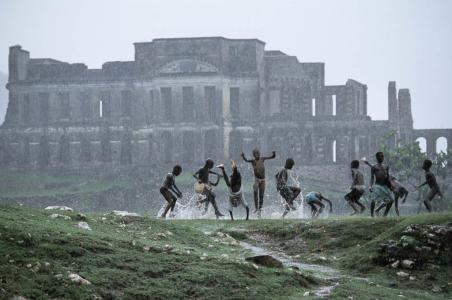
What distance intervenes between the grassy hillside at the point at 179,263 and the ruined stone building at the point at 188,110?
55.4 meters

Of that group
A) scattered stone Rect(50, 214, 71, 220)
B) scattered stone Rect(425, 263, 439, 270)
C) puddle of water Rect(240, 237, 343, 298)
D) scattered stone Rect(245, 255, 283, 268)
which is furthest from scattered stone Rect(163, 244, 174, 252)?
scattered stone Rect(425, 263, 439, 270)

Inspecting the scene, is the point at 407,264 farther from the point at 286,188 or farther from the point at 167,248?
the point at 286,188

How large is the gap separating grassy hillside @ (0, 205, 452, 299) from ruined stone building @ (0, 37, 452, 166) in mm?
55386

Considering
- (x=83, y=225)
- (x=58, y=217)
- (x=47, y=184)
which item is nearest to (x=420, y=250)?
(x=83, y=225)

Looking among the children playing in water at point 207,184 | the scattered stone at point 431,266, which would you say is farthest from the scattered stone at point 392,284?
the children playing in water at point 207,184

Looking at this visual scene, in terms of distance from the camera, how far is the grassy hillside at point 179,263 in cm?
1490

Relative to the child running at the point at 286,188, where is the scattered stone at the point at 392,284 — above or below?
below

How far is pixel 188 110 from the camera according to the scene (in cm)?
7825

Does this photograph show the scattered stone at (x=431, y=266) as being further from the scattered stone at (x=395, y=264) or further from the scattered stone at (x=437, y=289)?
the scattered stone at (x=437, y=289)

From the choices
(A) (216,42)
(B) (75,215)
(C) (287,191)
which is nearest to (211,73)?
(A) (216,42)

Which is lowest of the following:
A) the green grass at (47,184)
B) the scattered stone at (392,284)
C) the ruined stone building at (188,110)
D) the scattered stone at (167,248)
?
the green grass at (47,184)

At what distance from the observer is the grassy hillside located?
14898mm

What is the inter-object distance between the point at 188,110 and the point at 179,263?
61909mm

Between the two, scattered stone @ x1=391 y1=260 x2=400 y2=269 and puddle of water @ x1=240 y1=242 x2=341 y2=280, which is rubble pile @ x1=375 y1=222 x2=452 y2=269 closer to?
scattered stone @ x1=391 y1=260 x2=400 y2=269
